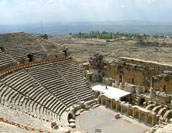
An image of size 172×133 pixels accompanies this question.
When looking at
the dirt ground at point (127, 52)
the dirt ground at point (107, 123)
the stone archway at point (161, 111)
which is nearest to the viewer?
the dirt ground at point (107, 123)

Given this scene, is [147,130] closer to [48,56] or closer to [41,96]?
[41,96]

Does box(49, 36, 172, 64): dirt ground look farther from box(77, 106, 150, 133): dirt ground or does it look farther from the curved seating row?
box(77, 106, 150, 133): dirt ground

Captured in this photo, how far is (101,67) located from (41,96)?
38.3 feet

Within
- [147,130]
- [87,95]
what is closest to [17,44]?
[87,95]

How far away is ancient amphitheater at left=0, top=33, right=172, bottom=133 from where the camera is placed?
18.3 metres

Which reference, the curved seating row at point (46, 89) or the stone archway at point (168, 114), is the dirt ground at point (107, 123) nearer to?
the stone archway at point (168, 114)

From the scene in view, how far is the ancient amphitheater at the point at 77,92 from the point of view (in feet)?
60.1

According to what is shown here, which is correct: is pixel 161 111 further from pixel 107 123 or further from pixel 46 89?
pixel 46 89

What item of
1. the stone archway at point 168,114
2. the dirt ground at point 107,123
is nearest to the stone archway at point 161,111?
the stone archway at point 168,114

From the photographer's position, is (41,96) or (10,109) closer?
(10,109)

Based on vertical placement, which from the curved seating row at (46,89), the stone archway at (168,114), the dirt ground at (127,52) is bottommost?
the dirt ground at (127,52)

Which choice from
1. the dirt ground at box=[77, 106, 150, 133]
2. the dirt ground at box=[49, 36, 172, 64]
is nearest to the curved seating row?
the dirt ground at box=[77, 106, 150, 133]

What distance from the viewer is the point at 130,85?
25.1m

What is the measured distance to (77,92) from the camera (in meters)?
23.4
